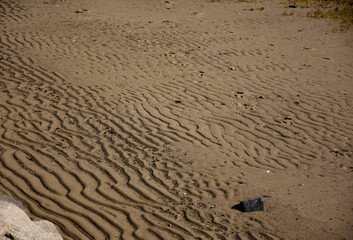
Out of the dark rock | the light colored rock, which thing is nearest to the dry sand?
the dark rock

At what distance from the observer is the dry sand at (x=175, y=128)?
4.53 meters

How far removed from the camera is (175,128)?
659 centimetres

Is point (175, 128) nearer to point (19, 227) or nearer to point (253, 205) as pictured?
point (253, 205)

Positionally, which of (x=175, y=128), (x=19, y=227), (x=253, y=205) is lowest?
(x=253, y=205)

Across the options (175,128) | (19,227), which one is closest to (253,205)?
(175,128)

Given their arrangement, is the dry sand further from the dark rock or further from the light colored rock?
the light colored rock

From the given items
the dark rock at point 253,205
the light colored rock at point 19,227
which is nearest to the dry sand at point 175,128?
the dark rock at point 253,205

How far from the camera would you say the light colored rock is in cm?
298

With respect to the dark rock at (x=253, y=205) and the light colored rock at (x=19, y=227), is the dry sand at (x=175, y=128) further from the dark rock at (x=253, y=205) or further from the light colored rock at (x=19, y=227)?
the light colored rock at (x=19, y=227)

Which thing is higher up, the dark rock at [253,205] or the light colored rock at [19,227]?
the light colored rock at [19,227]

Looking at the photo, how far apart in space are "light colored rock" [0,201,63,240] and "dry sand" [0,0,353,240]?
828 millimetres

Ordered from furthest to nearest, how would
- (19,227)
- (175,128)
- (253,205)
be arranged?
(175,128), (253,205), (19,227)

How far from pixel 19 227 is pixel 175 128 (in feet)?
12.4

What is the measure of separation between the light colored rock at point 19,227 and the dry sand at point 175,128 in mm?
828
